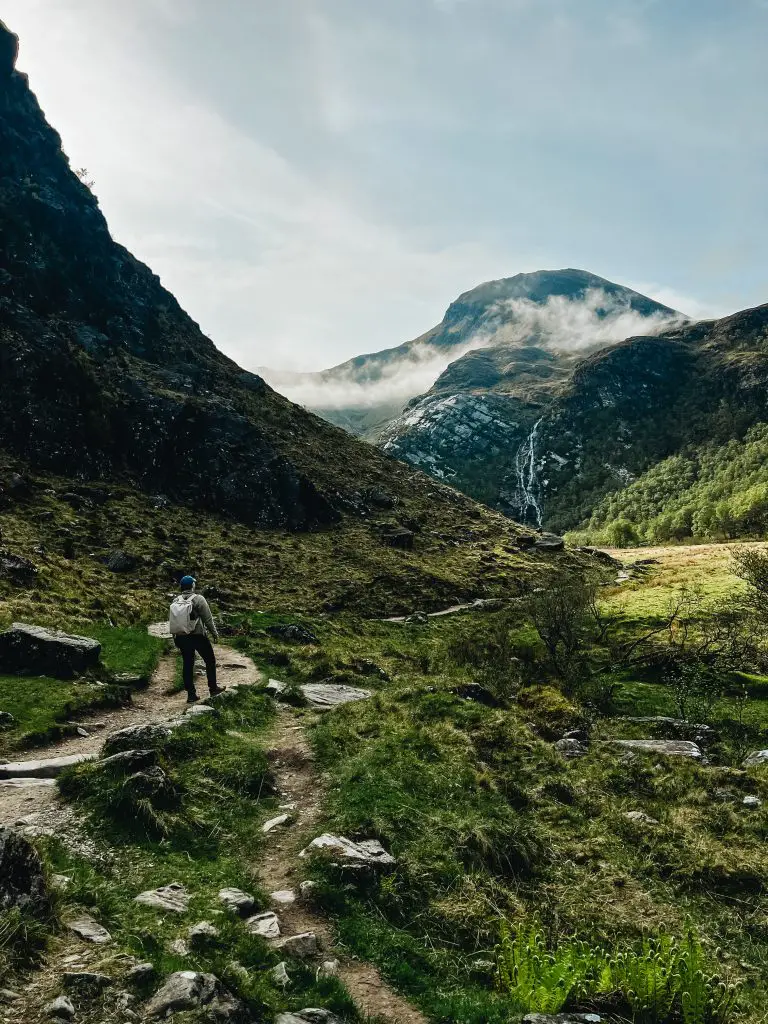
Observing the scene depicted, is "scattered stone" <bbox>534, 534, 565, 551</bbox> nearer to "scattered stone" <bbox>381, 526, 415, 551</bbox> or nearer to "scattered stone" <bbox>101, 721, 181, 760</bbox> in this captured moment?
"scattered stone" <bbox>381, 526, 415, 551</bbox>

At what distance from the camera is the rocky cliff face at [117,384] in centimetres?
6225

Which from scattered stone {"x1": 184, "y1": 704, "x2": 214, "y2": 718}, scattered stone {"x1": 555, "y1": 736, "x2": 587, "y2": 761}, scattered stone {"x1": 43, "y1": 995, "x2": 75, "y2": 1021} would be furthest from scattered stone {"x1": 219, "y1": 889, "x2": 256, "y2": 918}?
scattered stone {"x1": 555, "y1": 736, "x2": 587, "y2": 761}

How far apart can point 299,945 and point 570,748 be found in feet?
41.5

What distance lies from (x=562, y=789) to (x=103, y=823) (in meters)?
10.4

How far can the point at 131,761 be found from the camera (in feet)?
35.9

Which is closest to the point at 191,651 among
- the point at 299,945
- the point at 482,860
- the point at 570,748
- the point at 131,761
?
the point at 131,761

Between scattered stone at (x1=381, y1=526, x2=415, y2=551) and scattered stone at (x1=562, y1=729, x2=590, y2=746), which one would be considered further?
scattered stone at (x1=381, y1=526, x2=415, y2=551)

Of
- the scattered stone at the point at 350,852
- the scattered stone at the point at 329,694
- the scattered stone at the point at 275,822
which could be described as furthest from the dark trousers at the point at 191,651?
the scattered stone at the point at 350,852

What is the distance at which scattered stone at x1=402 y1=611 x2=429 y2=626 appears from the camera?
4638 cm

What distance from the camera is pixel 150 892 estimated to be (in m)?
8.03

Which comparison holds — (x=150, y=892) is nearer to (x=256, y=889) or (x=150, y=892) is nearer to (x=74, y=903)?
(x=74, y=903)

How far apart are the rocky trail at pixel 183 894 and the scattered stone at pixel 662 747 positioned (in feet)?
34.6

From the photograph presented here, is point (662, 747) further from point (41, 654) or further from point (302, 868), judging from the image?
point (41, 654)

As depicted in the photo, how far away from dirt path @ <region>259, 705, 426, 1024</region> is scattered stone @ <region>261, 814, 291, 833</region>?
12cm
